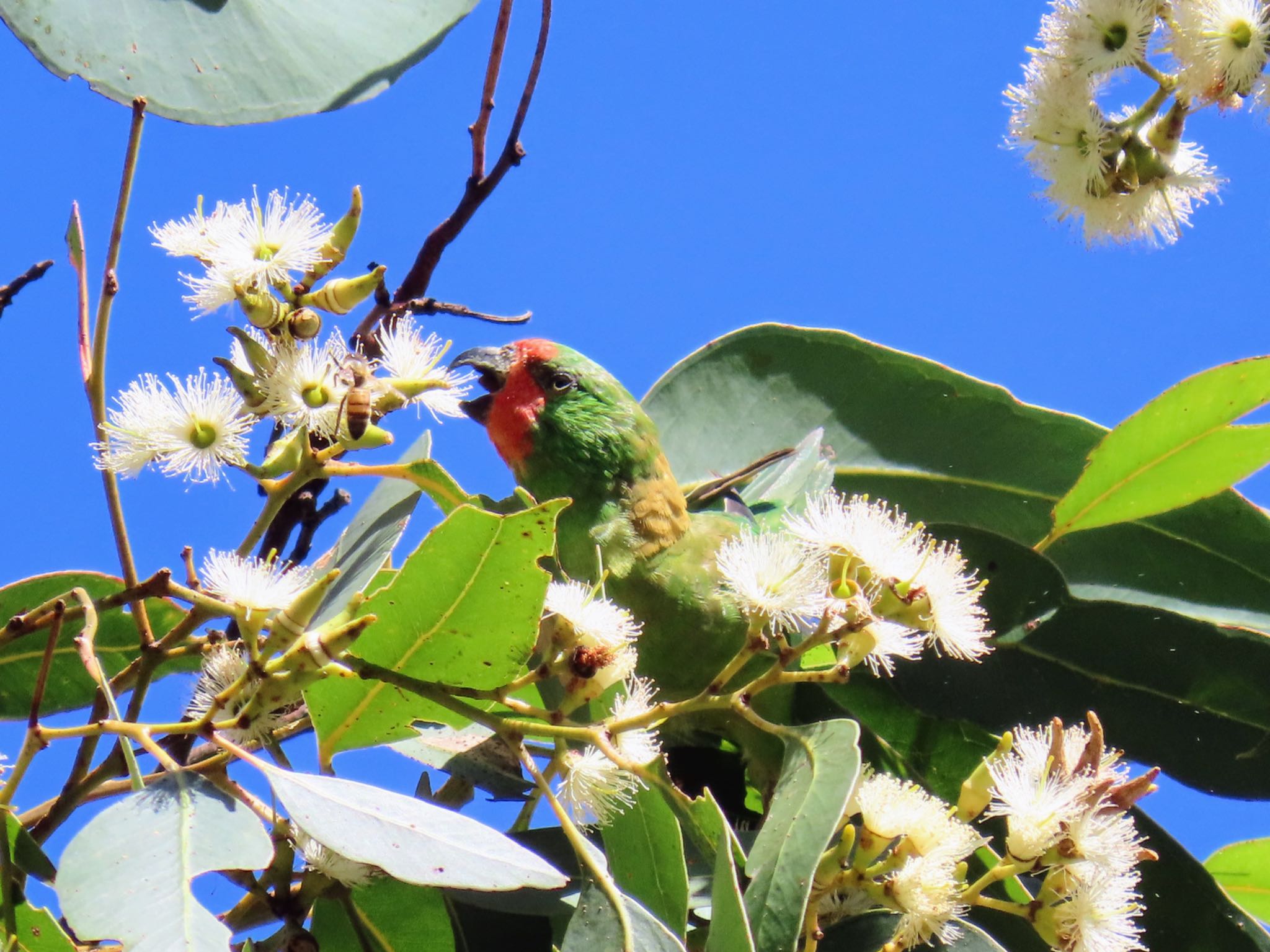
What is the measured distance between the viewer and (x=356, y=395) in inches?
48.5

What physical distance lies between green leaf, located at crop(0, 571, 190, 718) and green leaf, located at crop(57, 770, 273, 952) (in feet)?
1.71

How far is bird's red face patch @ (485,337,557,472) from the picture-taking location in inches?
89.8

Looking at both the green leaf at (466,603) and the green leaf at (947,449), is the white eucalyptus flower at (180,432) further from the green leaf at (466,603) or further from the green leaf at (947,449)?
the green leaf at (947,449)

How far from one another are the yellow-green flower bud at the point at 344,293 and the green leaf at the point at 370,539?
0.23m

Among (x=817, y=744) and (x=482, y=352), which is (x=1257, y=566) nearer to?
(x=817, y=744)

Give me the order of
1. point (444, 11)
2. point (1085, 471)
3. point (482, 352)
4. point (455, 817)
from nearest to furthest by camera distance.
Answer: point (455, 817) → point (444, 11) → point (1085, 471) → point (482, 352)

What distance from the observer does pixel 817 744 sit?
129 centimetres

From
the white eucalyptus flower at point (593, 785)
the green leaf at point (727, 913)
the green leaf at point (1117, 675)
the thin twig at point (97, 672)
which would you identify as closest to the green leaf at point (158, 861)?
the thin twig at point (97, 672)

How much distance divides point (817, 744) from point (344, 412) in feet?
1.92

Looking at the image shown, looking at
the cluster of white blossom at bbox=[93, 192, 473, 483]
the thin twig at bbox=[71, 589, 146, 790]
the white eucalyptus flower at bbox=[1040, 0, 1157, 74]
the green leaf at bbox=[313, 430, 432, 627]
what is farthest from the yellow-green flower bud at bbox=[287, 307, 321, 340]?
the white eucalyptus flower at bbox=[1040, 0, 1157, 74]

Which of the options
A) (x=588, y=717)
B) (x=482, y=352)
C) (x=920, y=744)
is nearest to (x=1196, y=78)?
(x=920, y=744)

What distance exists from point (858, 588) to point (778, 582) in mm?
89

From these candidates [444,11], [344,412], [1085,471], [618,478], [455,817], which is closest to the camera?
[455,817]

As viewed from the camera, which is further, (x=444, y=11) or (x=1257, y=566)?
(x=1257, y=566)
